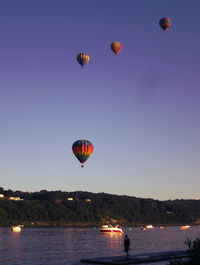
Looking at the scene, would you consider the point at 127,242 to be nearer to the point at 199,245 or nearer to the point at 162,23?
the point at 199,245

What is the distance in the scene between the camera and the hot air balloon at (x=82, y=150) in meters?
98.2

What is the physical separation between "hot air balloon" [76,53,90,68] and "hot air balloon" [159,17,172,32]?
65.2 ft

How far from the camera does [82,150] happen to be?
9825 cm

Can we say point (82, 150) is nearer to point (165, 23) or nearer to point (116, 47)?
point (116, 47)

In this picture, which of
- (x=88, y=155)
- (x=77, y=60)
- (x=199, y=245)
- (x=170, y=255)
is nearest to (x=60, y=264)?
(x=170, y=255)

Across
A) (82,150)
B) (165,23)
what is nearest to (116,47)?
(165,23)

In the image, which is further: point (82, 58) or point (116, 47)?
point (116, 47)

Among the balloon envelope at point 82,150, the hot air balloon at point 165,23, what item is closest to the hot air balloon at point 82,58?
the hot air balloon at point 165,23

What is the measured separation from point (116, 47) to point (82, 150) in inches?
1110

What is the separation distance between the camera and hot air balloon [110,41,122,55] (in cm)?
10744

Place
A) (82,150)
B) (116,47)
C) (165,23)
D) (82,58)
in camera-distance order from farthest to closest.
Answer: (116,47)
(82,58)
(165,23)
(82,150)

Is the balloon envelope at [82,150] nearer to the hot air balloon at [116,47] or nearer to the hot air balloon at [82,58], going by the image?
the hot air balloon at [82,58]

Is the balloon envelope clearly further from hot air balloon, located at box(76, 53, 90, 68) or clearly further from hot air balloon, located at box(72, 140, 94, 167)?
hot air balloon, located at box(76, 53, 90, 68)

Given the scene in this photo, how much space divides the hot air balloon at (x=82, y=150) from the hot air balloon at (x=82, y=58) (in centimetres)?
2039
